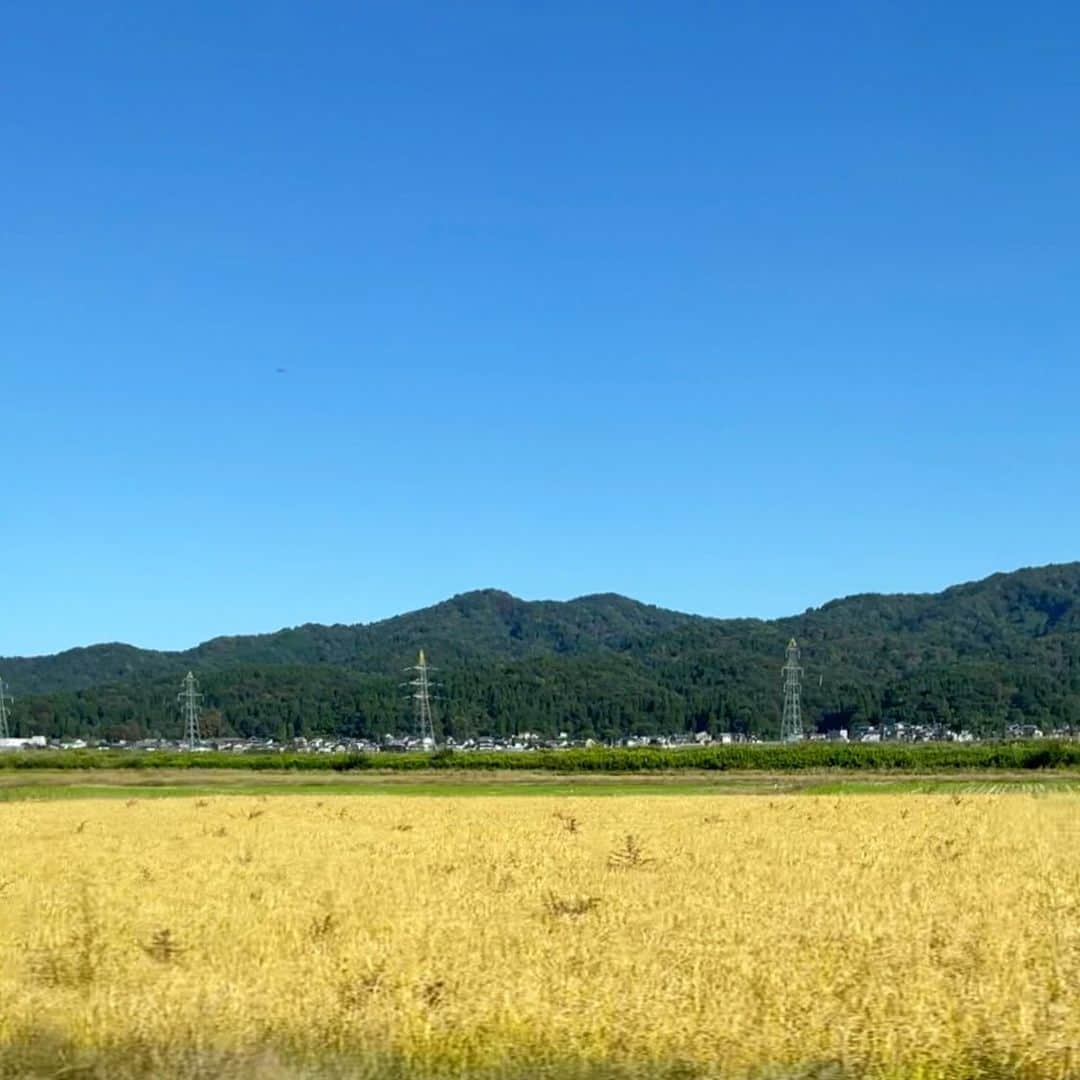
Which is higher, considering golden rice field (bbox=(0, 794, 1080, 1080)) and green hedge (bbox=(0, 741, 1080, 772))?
golden rice field (bbox=(0, 794, 1080, 1080))

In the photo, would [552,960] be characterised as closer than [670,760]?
Yes

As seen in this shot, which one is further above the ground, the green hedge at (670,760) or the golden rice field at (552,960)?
the golden rice field at (552,960)

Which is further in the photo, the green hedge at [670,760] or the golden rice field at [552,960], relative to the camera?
the green hedge at [670,760]

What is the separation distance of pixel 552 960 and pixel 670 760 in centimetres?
9143

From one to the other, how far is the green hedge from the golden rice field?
67.0 meters

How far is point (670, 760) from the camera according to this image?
10512 cm

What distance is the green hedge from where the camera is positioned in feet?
313

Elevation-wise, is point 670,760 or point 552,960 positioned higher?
point 552,960

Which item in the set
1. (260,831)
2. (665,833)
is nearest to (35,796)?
(260,831)

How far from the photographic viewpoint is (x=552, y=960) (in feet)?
48.8

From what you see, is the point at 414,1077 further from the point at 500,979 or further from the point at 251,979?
the point at 251,979

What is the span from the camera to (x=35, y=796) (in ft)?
241

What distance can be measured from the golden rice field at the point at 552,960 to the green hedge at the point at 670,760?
220 feet

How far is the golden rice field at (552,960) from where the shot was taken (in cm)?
1127
